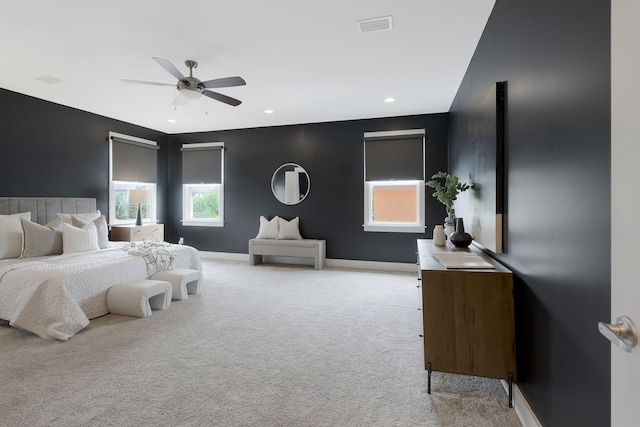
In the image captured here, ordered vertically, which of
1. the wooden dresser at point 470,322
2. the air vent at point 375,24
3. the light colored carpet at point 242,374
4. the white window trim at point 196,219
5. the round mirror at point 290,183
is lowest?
the light colored carpet at point 242,374

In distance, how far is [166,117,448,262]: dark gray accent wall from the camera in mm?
5883

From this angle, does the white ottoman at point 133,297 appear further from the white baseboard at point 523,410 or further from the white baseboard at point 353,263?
the white baseboard at point 523,410

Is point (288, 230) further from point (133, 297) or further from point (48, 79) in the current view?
point (48, 79)

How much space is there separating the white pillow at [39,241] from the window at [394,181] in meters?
4.58

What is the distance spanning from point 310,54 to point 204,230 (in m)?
4.93

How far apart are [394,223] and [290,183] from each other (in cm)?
218

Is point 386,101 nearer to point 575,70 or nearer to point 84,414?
point 575,70

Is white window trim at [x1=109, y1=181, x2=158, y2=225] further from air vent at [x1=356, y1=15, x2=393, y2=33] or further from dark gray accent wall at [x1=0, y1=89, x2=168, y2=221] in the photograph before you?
air vent at [x1=356, y1=15, x2=393, y2=33]

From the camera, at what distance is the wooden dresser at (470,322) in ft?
6.66

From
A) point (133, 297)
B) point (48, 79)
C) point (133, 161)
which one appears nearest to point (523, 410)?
point (133, 297)

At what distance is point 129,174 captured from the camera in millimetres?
6367

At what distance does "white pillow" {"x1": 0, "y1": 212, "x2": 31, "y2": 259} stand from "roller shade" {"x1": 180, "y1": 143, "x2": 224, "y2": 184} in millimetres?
3382
